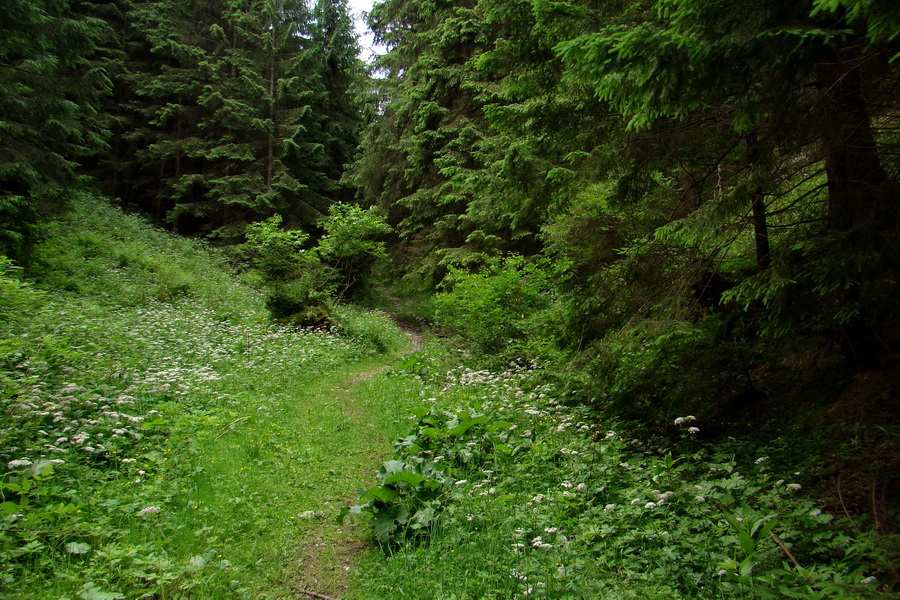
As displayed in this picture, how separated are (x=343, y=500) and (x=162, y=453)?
1956 mm

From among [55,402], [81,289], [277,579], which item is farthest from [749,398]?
[81,289]

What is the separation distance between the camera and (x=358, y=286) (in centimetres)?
2219

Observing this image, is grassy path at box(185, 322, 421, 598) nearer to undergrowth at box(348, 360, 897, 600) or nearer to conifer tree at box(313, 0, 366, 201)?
undergrowth at box(348, 360, 897, 600)

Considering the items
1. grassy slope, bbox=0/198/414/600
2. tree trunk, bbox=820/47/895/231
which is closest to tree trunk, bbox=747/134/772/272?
tree trunk, bbox=820/47/895/231

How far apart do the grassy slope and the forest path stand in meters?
0.03

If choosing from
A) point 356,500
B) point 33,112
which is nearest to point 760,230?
point 356,500

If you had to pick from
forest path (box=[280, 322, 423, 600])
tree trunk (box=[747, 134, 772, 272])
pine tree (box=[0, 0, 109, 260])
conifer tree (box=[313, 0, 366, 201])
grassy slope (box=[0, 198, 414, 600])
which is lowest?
forest path (box=[280, 322, 423, 600])

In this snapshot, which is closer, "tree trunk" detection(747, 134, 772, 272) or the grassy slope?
the grassy slope

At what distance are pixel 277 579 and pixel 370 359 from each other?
30.4ft

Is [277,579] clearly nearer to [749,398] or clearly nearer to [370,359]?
[749,398]

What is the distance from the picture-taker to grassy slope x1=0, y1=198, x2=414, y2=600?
3.02 meters

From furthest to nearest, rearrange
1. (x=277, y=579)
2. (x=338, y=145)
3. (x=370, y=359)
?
(x=338, y=145)
(x=370, y=359)
(x=277, y=579)

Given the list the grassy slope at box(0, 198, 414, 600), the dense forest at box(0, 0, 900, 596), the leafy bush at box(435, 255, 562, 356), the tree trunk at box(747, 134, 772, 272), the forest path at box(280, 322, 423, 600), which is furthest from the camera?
the leafy bush at box(435, 255, 562, 356)

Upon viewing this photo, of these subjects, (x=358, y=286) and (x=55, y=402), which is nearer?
(x=55, y=402)
